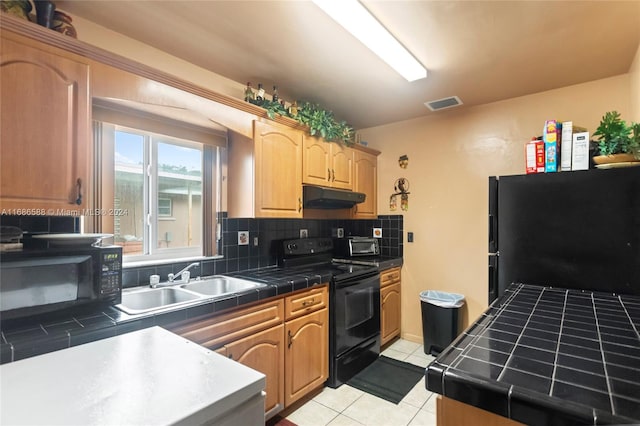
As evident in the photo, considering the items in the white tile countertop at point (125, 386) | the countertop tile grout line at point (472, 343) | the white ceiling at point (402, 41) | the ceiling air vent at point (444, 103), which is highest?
the white ceiling at point (402, 41)

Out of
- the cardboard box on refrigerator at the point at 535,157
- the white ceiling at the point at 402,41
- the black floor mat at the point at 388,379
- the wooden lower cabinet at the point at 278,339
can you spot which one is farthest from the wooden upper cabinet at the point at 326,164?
the black floor mat at the point at 388,379

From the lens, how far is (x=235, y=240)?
2473 millimetres

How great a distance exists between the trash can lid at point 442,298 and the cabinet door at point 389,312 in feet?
0.94

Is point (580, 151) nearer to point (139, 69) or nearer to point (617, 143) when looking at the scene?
point (617, 143)

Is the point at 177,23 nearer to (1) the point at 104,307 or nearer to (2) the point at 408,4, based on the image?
(2) the point at 408,4

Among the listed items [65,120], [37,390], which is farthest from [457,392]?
[65,120]

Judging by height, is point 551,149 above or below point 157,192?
above

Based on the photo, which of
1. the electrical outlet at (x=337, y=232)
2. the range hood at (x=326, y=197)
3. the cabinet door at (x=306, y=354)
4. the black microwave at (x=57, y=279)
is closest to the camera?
the black microwave at (x=57, y=279)

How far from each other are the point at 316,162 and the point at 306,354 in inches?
61.2

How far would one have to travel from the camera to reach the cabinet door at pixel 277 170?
7.29ft

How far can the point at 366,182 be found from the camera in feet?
11.1

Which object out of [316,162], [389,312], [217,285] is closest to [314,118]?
[316,162]

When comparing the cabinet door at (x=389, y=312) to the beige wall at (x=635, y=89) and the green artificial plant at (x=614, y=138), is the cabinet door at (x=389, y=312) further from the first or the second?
the beige wall at (x=635, y=89)

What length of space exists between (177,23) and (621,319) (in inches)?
99.1
